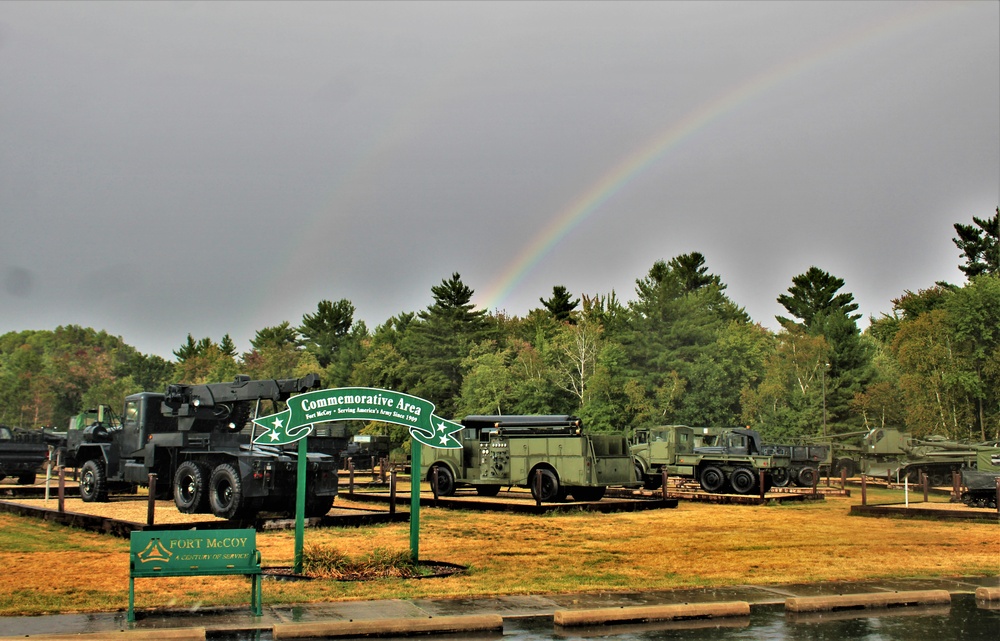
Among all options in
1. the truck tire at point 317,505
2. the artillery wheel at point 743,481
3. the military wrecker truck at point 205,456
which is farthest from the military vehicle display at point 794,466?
the military wrecker truck at point 205,456

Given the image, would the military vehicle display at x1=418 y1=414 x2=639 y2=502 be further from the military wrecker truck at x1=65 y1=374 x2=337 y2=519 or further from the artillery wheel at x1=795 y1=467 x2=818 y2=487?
the artillery wheel at x1=795 y1=467 x2=818 y2=487

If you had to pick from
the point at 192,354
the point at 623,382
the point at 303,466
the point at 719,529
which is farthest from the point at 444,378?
the point at 192,354

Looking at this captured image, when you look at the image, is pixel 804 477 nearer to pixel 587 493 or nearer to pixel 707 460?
pixel 707 460

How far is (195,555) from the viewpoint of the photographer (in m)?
10.7

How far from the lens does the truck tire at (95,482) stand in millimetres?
25422

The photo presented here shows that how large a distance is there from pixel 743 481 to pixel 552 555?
18.9 meters

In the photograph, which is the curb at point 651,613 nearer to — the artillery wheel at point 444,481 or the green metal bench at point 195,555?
the green metal bench at point 195,555

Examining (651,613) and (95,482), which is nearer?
(651,613)

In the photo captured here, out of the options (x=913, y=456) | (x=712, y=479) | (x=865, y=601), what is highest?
(x=913, y=456)

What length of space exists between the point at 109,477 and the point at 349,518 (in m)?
7.75

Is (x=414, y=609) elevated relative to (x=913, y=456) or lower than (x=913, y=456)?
lower

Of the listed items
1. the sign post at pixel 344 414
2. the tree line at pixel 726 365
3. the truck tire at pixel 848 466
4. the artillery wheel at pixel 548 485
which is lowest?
the artillery wheel at pixel 548 485

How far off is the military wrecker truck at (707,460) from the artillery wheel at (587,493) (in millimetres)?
6175

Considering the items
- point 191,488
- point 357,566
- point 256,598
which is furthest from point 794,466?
point 256,598
